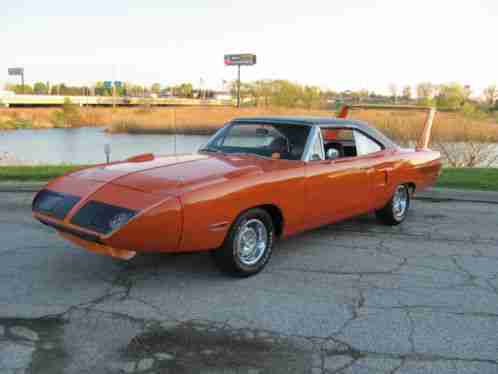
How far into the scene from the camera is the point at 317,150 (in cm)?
560

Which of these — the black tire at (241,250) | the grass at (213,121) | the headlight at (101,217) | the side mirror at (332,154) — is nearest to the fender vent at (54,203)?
the headlight at (101,217)

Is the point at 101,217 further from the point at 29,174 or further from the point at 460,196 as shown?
the point at 29,174

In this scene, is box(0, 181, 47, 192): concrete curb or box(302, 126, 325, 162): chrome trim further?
box(0, 181, 47, 192): concrete curb

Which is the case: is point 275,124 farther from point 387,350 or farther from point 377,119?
point 377,119

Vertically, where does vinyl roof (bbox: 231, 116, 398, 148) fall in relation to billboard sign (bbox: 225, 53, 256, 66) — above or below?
below

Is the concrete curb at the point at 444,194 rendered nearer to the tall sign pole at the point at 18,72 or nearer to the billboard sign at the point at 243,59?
the billboard sign at the point at 243,59

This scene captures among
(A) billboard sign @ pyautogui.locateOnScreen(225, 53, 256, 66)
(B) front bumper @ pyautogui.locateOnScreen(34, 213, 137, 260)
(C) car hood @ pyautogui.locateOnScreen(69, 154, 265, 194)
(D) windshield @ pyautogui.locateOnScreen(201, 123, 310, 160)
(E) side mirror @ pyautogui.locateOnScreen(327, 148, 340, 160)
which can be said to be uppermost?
(A) billboard sign @ pyautogui.locateOnScreen(225, 53, 256, 66)

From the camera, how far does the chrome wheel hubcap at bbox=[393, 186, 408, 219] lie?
271 inches

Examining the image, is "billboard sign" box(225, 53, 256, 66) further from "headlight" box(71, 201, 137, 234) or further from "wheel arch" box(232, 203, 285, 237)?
"headlight" box(71, 201, 137, 234)

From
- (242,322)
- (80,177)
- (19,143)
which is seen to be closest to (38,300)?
(80,177)

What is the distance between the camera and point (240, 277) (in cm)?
468

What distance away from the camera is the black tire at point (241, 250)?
452cm

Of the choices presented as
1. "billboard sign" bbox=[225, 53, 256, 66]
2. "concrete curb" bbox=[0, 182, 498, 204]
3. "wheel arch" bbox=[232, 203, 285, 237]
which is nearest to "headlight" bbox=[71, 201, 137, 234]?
"wheel arch" bbox=[232, 203, 285, 237]

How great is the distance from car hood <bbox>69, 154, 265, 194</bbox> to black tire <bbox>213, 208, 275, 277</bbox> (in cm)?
42
